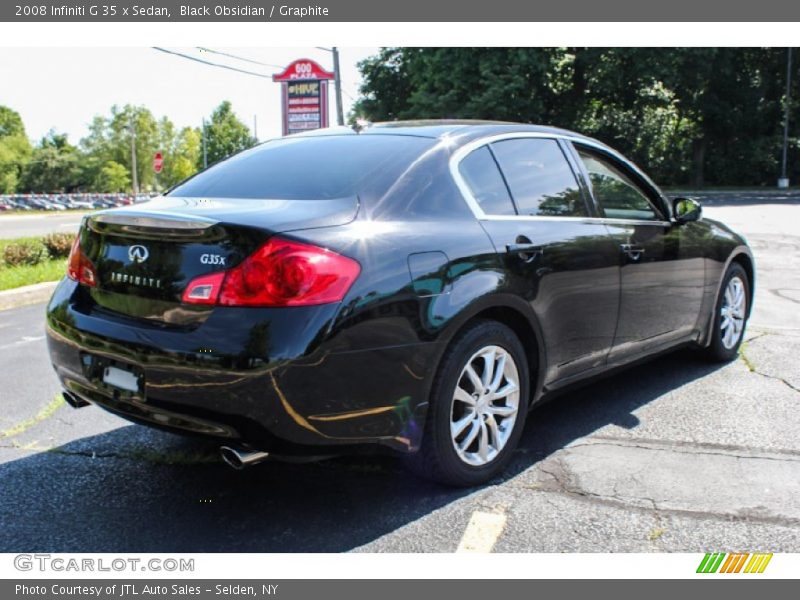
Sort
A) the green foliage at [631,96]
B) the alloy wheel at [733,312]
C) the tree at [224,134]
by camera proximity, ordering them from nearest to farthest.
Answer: the alloy wheel at [733,312] → the green foliage at [631,96] → the tree at [224,134]

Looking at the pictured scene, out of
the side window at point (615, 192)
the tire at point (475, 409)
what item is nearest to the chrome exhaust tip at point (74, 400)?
the tire at point (475, 409)

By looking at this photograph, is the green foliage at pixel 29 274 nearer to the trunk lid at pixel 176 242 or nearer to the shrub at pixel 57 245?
the shrub at pixel 57 245

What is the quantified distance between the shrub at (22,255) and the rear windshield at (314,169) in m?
7.48

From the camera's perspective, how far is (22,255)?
10.2m

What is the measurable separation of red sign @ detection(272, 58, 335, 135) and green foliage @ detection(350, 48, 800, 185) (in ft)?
54.2

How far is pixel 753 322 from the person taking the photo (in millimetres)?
6848

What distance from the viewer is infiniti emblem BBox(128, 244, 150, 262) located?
2935mm

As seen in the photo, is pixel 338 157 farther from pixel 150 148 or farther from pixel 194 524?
pixel 150 148

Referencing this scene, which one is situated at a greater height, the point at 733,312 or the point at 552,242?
the point at 552,242

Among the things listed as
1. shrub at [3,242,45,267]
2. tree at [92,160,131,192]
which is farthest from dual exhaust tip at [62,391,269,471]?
tree at [92,160,131,192]

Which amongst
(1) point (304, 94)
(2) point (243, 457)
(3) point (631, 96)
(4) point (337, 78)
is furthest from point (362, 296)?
(3) point (631, 96)

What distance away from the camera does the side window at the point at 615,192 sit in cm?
422

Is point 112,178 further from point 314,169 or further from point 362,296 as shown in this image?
point 362,296

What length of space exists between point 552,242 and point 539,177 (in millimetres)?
393
